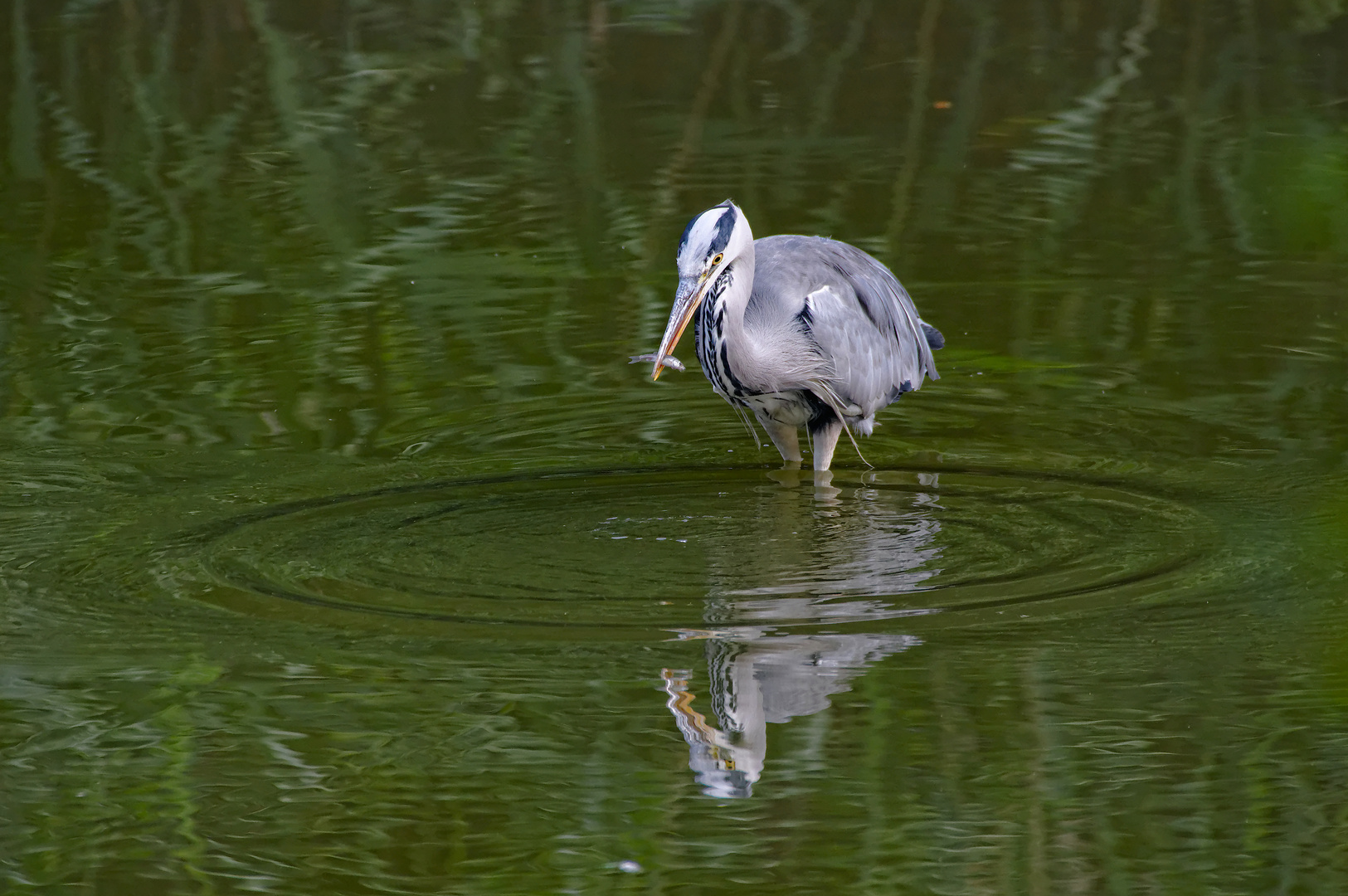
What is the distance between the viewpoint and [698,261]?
600 cm

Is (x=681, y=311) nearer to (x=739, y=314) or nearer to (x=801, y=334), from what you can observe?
(x=739, y=314)

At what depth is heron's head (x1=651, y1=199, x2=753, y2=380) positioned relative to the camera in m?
5.86

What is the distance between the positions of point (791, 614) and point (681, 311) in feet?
3.74

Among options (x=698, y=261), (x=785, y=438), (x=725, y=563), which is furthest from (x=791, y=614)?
(x=785, y=438)

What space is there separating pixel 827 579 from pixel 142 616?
1.88 meters

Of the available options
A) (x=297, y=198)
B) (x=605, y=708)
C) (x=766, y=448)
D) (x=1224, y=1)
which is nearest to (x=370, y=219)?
(x=297, y=198)

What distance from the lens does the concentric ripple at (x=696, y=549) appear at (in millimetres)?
5238

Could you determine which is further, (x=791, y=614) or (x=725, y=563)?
(x=725, y=563)

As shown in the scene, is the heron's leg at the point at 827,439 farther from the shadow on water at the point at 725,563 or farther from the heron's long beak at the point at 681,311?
the heron's long beak at the point at 681,311

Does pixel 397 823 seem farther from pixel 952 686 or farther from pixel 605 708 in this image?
pixel 952 686

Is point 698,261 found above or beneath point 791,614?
above

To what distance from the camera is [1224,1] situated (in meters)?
13.7

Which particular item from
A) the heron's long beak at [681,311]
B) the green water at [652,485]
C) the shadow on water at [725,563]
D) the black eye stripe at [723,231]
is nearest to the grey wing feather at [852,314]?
the green water at [652,485]

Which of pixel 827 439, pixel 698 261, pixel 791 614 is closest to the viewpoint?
pixel 791 614
